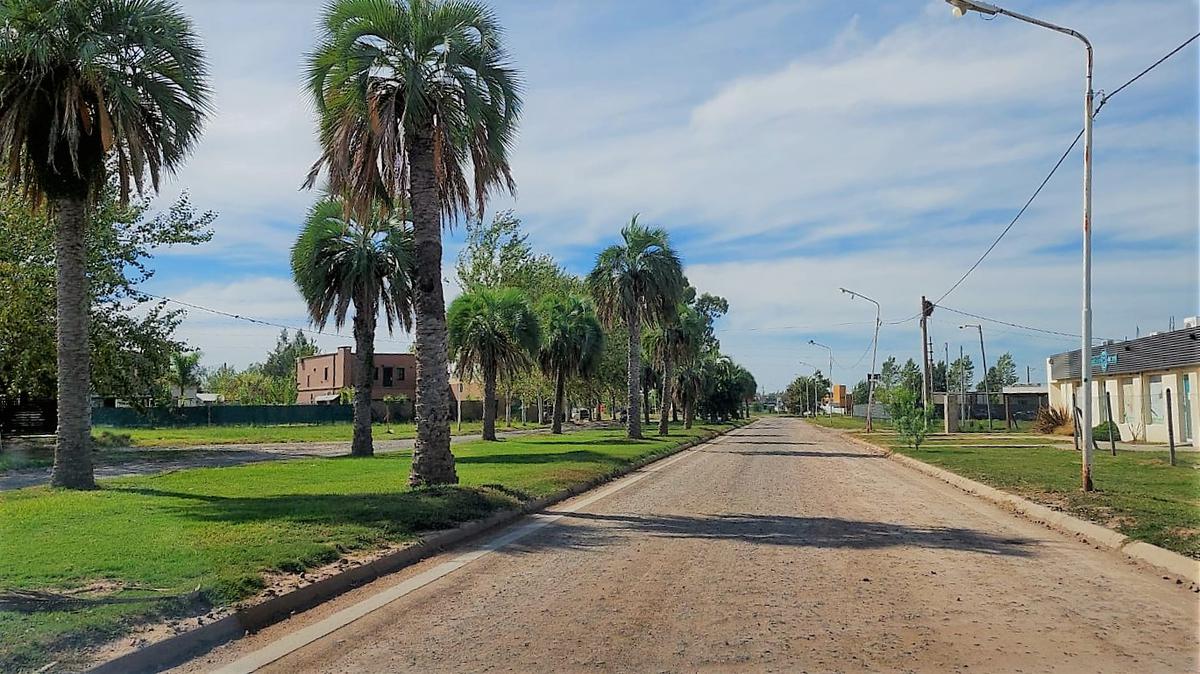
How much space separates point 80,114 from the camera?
15.9m

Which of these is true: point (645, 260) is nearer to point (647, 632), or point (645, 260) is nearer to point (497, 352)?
point (497, 352)

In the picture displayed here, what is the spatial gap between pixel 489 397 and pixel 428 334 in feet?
75.4

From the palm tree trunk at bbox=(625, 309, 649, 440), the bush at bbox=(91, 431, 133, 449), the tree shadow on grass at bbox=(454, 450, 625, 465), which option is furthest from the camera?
the palm tree trunk at bbox=(625, 309, 649, 440)

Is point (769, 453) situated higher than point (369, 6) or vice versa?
point (369, 6)

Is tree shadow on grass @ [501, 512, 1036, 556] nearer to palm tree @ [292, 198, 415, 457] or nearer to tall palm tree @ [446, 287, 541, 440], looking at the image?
palm tree @ [292, 198, 415, 457]

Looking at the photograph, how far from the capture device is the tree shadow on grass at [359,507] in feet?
39.3

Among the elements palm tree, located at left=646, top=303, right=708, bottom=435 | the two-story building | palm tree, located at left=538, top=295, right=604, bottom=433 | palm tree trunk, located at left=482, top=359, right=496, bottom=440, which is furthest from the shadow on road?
the two-story building

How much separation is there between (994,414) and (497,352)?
66.9 metres

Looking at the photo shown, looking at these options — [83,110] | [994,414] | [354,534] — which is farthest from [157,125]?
[994,414]

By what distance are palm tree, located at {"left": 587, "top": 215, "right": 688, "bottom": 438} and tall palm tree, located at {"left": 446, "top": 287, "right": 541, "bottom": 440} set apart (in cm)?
505

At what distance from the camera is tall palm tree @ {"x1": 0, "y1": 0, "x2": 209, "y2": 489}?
15203 millimetres

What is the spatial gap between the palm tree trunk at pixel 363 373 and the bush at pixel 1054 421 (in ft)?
105

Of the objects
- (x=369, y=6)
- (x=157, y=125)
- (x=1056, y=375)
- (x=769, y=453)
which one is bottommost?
(x=769, y=453)

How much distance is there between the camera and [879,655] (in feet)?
21.6
